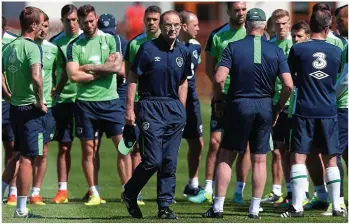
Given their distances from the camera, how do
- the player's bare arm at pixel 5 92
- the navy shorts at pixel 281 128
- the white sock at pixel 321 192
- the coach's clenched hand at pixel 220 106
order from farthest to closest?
1. the navy shorts at pixel 281 128
2. the white sock at pixel 321 192
3. the player's bare arm at pixel 5 92
4. the coach's clenched hand at pixel 220 106

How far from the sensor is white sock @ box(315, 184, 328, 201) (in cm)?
1366

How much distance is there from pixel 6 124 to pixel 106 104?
58.8 inches

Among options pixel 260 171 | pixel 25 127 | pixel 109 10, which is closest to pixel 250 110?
pixel 260 171

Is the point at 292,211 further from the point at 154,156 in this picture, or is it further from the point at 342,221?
the point at 154,156

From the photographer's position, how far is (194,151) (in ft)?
50.4

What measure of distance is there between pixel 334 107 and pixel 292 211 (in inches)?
50.6

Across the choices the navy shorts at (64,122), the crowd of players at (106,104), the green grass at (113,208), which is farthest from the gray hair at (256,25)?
the navy shorts at (64,122)

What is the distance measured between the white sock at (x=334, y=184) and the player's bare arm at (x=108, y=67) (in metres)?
3.15

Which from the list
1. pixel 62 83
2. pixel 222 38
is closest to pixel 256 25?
pixel 222 38

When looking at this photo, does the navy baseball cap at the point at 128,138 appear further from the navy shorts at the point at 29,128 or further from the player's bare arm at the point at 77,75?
the player's bare arm at the point at 77,75

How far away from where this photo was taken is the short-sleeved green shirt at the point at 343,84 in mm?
12766

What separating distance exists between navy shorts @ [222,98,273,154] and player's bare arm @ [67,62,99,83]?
99.2 inches

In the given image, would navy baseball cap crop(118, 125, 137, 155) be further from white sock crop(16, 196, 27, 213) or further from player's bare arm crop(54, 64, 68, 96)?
player's bare arm crop(54, 64, 68, 96)

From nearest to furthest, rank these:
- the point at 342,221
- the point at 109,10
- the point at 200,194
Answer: the point at 342,221 → the point at 200,194 → the point at 109,10
